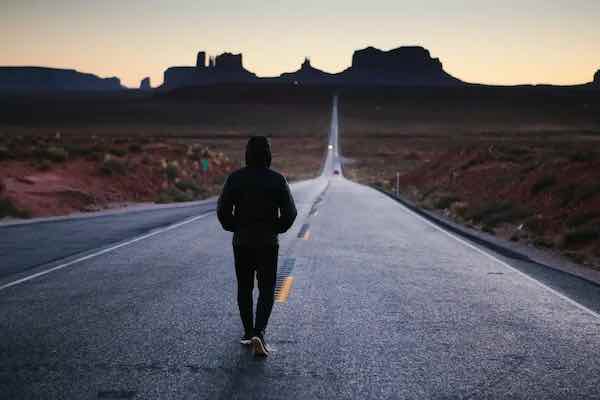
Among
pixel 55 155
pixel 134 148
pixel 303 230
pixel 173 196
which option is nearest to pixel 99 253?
pixel 303 230

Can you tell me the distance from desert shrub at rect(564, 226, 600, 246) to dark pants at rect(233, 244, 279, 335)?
981 cm

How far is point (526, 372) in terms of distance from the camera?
4684mm

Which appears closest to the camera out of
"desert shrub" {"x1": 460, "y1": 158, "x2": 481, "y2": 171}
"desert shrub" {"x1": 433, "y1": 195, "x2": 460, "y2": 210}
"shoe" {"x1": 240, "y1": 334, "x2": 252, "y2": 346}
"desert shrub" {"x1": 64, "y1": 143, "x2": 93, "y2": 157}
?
"shoe" {"x1": 240, "y1": 334, "x2": 252, "y2": 346}

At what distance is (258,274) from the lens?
4.95m

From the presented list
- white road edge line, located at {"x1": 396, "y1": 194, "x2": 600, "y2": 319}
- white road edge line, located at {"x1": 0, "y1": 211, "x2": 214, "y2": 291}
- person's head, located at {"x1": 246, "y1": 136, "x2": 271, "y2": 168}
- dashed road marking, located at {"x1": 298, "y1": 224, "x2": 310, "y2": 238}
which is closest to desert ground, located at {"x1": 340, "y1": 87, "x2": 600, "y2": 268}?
white road edge line, located at {"x1": 396, "y1": 194, "x2": 600, "y2": 319}

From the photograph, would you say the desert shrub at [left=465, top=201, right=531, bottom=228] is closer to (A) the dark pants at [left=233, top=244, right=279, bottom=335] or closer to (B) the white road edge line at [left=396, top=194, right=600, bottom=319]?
(B) the white road edge line at [left=396, top=194, right=600, bottom=319]

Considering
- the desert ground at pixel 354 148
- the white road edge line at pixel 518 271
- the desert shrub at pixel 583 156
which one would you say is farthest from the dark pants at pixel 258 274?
the desert shrub at pixel 583 156

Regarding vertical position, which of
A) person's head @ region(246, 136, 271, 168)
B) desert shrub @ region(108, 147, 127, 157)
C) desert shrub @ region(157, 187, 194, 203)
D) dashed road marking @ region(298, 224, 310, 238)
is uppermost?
person's head @ region(246, 136, 271, 168)

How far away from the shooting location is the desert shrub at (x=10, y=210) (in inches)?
719

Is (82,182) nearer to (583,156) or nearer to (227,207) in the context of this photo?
(583,156)

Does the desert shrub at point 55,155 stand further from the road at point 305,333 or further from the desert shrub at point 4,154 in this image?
the road at point 305,333

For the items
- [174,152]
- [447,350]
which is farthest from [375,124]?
[447,350]

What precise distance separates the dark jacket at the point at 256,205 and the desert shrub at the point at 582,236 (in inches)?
388

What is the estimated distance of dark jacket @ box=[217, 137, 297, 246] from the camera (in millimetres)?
4781
